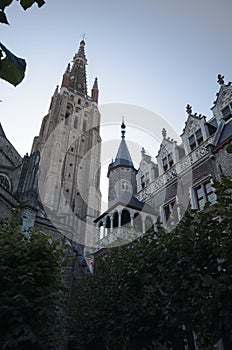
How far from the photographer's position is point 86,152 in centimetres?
5534

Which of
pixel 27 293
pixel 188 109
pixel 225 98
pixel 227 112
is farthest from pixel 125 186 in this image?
pixel 27 293

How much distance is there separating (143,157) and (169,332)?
633 inches

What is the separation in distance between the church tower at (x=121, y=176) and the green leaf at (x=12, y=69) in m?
21.2

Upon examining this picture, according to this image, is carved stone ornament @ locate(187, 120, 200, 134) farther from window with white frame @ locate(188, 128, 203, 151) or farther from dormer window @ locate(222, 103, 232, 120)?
dormer window @ locate(222, 103, 232, 120)

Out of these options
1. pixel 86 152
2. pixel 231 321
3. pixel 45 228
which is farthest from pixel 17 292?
pixel 86 152

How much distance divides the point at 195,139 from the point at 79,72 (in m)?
66.1

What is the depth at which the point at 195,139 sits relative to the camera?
1661cm

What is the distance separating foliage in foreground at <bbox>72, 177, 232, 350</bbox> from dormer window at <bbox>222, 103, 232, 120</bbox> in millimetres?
9810

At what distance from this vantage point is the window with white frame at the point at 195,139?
53.7 feet

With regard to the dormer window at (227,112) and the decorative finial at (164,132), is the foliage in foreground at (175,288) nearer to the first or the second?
the dormer window at (227,112)

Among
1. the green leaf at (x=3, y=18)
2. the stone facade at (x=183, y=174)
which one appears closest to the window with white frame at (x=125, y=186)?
the stone facade at (x=183, y=174)

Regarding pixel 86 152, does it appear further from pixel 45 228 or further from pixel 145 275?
pixel 145 275

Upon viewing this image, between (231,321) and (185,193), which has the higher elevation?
(185,193)

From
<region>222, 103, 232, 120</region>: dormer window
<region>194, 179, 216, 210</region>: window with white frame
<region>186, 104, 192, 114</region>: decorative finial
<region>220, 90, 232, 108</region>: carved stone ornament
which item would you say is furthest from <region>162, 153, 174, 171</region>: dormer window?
<region>220, 90, 232, 108</region>: carved stone ornament
